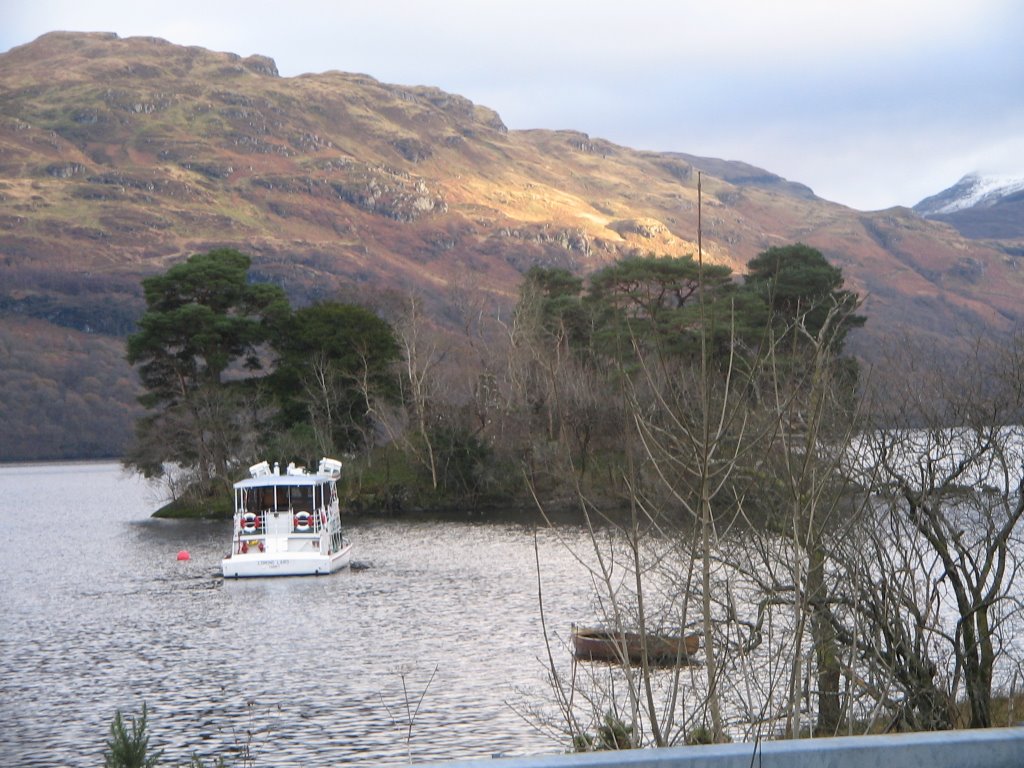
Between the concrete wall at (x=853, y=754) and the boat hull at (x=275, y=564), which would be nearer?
the concrete wall at (x=853, y=754)

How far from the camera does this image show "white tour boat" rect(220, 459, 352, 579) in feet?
168

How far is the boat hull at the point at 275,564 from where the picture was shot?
51188 millimetres

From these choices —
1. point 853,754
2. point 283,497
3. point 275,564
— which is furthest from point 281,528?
point 853,754

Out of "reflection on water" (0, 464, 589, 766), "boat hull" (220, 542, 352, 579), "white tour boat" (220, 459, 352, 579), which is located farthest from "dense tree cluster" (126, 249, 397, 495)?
"boat hull" (220, 542, 352, 579)

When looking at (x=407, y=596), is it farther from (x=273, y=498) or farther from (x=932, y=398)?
(x=932, y=398)

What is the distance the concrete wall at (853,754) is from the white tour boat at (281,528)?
45.7m

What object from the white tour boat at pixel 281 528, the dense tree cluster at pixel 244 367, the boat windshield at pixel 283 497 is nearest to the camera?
the white tour boat at pixel 281 528

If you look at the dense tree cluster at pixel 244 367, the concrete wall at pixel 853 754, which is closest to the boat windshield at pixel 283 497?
the dense tree cluster at pixel 244 367

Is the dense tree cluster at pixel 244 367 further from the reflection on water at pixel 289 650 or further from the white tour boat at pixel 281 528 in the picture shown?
the white tour boat at pixel 281 528

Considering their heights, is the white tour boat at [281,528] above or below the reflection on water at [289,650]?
above

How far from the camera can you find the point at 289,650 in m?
34.4

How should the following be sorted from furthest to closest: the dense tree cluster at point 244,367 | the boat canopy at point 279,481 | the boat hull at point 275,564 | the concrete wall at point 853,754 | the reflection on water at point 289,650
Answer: the dense tree cluster at point 244,367 → the boat canopy at point 279,481 → the boat hull at point 275,564 → the reflection on water at point 289,650 → the concrete wall at point 853,754

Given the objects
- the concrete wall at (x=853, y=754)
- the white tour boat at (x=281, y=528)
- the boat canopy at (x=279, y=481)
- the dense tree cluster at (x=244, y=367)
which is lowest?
the white tour boat at (x=281, y=528)

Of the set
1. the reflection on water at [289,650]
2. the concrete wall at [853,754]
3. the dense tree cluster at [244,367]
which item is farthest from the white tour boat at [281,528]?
the concrete wall at [853,754]
